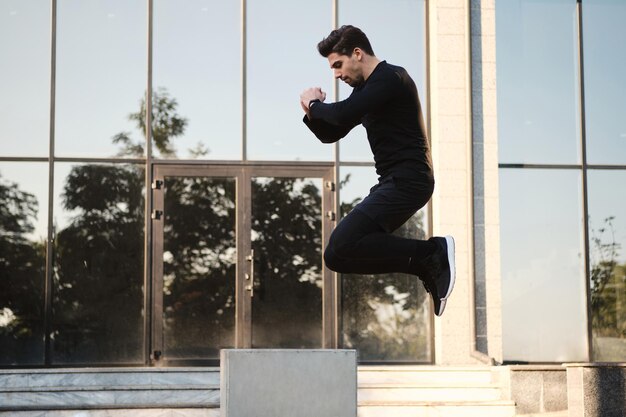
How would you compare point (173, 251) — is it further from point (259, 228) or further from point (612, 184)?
point (612, 184)

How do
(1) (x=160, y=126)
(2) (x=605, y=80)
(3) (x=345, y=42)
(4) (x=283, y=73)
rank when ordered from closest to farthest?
(3) (x=345, y=42), (1) (x=160, y=126), (4) (x=283, y=73), (2) (x=605, y=80)

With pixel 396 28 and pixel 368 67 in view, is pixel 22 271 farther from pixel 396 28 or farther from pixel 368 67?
pixel 368 67

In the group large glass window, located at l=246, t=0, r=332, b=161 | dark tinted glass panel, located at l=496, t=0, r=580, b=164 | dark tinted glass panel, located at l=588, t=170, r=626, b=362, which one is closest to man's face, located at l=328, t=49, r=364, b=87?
large glass window, located at l=246, t=0, r=332, b=161

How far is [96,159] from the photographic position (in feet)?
40.7

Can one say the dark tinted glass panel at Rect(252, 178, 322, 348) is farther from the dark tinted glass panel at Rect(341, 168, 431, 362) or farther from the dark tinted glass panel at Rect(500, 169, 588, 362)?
the dark tinted glass panel at Rect(500, 169, 588, 362)

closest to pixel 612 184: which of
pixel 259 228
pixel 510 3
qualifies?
pixel 510 3

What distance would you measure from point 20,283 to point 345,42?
7.67m

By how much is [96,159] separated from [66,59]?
4.18 ft

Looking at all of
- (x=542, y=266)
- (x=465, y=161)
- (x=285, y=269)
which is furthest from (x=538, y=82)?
(x=285, y=269)

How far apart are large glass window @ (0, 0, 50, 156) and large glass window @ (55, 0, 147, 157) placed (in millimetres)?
175

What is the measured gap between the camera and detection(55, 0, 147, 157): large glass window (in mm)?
12500

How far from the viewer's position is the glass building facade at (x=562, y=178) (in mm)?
12852

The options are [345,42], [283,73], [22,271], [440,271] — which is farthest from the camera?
[283,73]

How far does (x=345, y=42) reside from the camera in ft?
18.4
